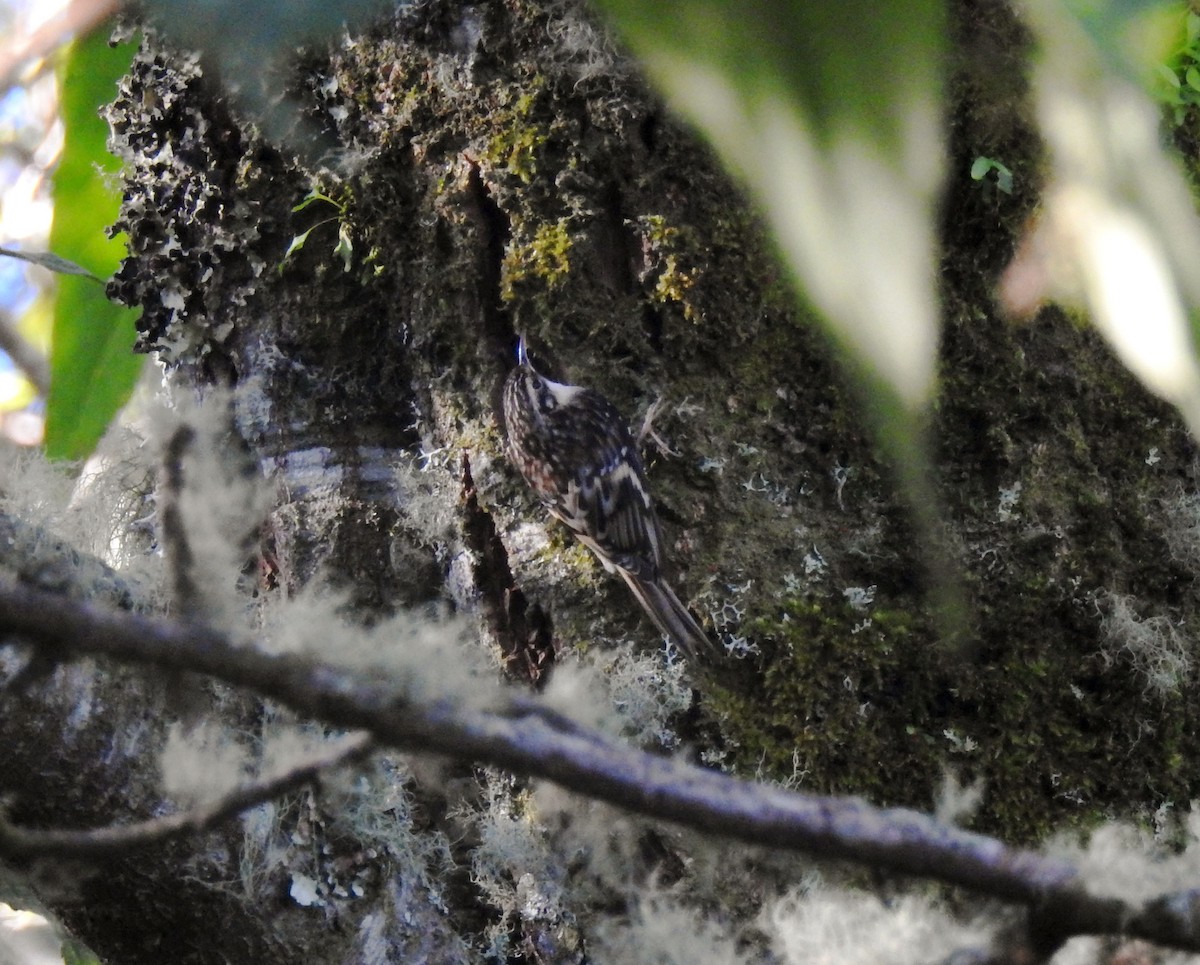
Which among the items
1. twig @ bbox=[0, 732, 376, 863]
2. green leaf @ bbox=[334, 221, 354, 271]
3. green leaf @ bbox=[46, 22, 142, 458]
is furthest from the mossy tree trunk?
twig @ bbox=[0, 732, 376, 863]

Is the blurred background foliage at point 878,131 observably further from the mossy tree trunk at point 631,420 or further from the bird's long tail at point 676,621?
the bird's long tail at point 676,621

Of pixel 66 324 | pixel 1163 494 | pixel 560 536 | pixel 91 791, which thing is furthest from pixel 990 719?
pixel 66 324

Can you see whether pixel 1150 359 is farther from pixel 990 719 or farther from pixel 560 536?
pixel 560 536

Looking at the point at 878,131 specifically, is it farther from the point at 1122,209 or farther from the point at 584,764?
the point at 584,764

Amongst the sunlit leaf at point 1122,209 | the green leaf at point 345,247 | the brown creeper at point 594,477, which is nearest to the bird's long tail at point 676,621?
the brown creeper at point 594,477

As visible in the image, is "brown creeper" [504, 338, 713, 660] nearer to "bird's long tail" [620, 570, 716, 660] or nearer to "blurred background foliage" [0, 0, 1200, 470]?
"bird's long tail" [620, 570, 716, 660]
